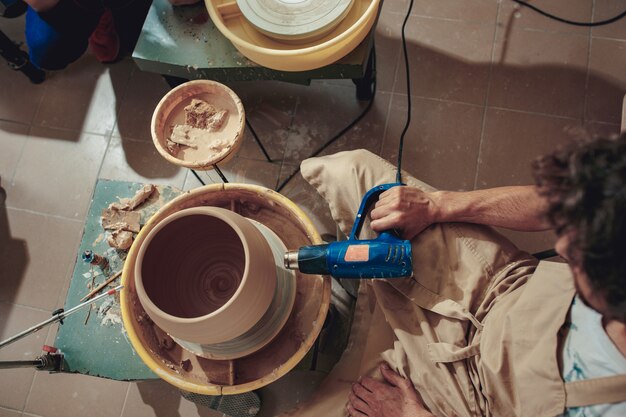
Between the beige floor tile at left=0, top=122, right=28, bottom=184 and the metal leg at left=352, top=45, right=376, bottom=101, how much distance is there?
56.4 inches

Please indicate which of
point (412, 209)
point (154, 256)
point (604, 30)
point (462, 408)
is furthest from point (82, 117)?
point (604, 30)

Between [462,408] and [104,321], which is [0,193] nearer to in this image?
[104,321]

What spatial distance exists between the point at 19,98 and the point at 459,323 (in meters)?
2.07

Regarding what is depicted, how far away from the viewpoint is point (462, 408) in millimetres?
1036

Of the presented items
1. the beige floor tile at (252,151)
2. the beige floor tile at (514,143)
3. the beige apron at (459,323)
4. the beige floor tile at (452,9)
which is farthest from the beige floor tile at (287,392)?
the beige floor tile at (452,9)

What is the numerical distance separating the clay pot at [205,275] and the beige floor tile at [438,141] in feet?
3.11

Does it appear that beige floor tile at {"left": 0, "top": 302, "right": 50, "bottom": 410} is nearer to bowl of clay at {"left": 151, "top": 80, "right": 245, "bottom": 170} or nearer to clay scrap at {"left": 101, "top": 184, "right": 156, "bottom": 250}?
clay scrap at {"left": 101, "top": 184, "right": 156, "bottom": 250}

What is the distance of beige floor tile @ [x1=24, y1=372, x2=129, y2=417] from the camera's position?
1.72 metres

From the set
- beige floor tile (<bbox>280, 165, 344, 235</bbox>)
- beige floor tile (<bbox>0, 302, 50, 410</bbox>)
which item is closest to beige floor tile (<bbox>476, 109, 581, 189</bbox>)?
beige floor tile (<bbox>280, 165, 344, 235</bbox>)

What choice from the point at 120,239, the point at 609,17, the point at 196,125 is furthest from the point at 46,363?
the point at 609,17

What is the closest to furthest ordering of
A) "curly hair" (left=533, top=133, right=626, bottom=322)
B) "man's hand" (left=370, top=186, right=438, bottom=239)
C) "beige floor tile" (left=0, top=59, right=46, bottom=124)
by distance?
"curly hair" (left=533, top=133, right=626, bottom=322)
"man's hand" (left=370, top=186, right=438, bottom=239)
"beige floor tile" (left=0, top=59, right=46, bottom=124)

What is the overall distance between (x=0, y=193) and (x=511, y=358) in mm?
2013

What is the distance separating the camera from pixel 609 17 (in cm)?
191

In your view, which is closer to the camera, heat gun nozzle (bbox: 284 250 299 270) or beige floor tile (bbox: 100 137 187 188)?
heat gun nozzle (bbox: 284 250 299 270)
